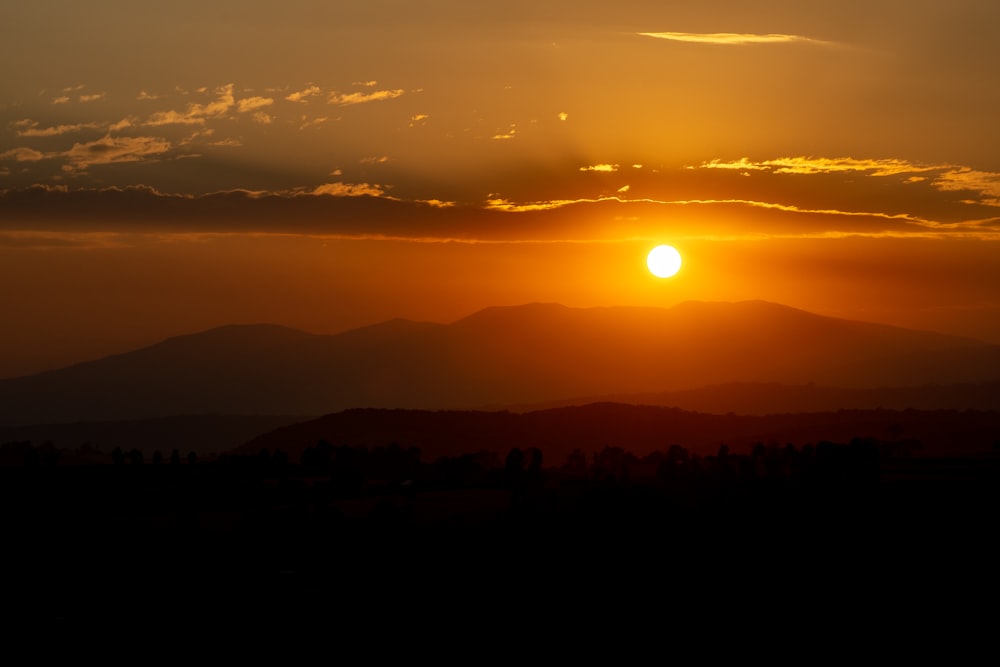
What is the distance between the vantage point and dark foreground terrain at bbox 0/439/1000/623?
265ft

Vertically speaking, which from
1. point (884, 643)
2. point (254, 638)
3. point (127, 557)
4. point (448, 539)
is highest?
point (448, 539)

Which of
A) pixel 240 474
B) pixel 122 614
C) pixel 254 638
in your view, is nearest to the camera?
pixel 254 638

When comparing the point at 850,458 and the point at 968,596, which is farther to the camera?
the point at 850,458

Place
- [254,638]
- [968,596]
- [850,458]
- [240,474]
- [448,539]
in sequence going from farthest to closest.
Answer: [240,474] < [850,458] < [448,539] < [968,596] < [254,638]

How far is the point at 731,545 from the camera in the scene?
103m

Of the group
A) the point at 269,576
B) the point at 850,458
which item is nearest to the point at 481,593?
the point at 269,576

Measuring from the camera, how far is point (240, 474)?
497 feet

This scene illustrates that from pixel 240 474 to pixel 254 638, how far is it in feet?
286

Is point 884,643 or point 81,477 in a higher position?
point 81,477

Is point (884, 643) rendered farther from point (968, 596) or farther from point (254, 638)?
point (254, 638)

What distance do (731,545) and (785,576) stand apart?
14.4 m

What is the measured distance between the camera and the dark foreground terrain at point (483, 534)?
265 ft

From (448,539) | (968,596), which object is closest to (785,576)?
(968,596)

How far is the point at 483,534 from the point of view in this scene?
356ft
